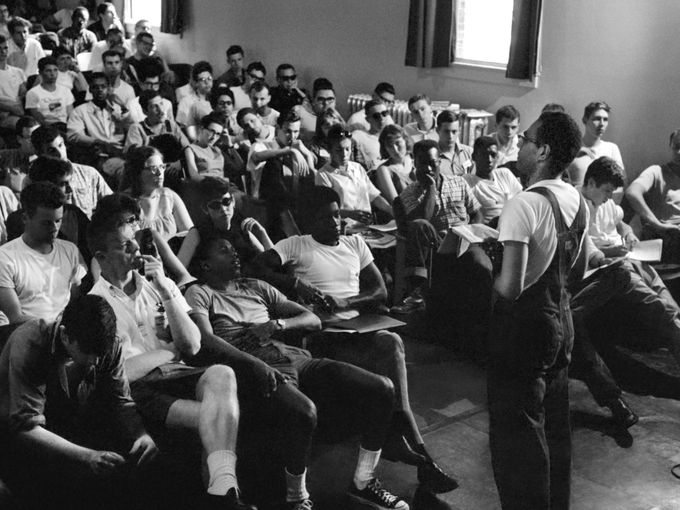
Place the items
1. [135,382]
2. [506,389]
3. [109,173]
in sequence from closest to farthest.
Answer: [506,389], [135,382], [109,173]

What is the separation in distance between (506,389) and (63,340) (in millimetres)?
1386

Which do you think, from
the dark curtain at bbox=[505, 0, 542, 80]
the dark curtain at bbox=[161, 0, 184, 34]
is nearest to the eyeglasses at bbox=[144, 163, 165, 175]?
the dark curtain at bbox=[505, 0, 542, 80]

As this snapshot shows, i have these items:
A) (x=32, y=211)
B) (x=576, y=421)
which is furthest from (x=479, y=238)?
(x=32, y=211)

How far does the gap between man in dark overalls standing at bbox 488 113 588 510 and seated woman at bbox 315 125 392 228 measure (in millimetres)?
2874

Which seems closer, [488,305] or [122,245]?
[122,245]

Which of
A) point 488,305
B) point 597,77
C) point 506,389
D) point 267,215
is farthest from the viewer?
point 597,77

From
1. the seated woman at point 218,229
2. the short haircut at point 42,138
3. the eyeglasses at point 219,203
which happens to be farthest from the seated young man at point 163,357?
the short haircut at point 42,138

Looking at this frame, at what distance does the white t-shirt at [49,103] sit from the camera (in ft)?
25.2

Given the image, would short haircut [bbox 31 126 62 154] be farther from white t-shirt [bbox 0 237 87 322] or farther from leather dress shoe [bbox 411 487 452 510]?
leather dress shoe [bbox 411 487 452 510]

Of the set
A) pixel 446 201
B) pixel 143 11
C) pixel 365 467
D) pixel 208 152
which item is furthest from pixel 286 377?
pixel 143 11

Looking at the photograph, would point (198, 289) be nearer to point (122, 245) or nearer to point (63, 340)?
point (122, 245)

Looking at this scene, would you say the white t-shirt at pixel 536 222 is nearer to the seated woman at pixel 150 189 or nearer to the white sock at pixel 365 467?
the white sock at pixel 365 467

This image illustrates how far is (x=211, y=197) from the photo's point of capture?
4.32m

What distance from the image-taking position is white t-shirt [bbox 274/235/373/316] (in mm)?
4281
